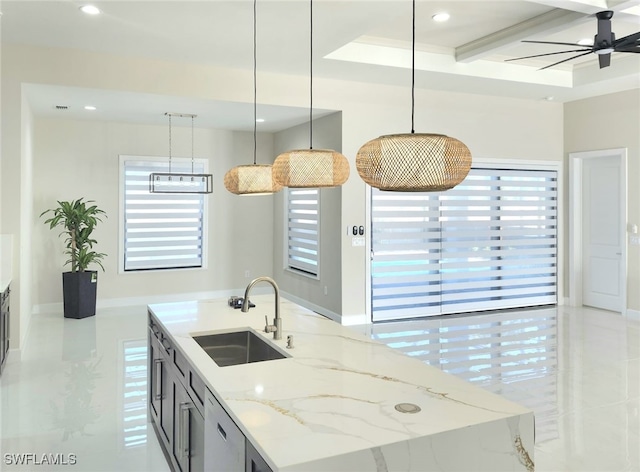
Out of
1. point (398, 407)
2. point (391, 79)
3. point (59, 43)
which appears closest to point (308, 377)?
point (398, 407)

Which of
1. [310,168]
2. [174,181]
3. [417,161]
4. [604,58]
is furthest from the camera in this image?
[174,181]

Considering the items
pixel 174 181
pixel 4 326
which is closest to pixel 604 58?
pixel 174 181

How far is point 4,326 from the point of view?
15.6 feet

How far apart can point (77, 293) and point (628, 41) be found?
6.78m

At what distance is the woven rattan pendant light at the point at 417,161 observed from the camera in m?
1.93

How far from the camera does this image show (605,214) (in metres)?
7.71

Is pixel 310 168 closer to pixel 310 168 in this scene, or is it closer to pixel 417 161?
pixel 310 168

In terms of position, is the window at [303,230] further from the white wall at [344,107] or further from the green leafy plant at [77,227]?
the green leafy plant at [77,227]

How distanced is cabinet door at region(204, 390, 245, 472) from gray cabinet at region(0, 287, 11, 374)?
3237 mm

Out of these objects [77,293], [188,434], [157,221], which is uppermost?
[157,221]

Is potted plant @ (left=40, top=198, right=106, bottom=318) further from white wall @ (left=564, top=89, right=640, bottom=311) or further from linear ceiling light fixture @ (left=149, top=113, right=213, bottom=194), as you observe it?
white wall @ (left=564, top=89, right=640, bottom=311)

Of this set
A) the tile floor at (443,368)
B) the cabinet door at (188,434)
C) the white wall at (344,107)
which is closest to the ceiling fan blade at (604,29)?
the white wall at (344,107)

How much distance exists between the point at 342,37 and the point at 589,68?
3899mm

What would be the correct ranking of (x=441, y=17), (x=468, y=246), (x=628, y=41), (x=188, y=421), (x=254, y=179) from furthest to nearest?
1. (x=468, y=246)
2. (x=441, y=17)
3. (x=628, y=41)
4. (x=254, y=179)
5. (x=188, y=421)
